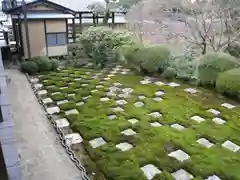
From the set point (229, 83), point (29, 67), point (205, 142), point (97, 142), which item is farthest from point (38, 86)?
point (229, 83)

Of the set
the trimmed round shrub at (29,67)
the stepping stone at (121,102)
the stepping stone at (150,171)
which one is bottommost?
the stepping stone at (150,171)

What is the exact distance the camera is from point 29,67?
6.87 m

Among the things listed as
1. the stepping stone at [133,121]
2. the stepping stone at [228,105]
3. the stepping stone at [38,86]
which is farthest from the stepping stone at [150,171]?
the stepping stone at [38,86]

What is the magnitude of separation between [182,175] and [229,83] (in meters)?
3.00

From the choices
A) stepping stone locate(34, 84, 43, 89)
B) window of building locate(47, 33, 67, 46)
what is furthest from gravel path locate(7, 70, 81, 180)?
window of building locate(47, 33, 67, 46)

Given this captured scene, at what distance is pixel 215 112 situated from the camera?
14.1 ft

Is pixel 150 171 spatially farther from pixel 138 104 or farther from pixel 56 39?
pixel 56 39

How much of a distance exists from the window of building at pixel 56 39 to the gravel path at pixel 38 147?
137 inches

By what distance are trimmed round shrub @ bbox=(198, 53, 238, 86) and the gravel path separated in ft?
11.7

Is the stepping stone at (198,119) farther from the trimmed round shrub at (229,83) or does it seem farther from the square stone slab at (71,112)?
the square stone slab at (71,112)

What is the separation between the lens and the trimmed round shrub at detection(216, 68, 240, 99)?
191 inches

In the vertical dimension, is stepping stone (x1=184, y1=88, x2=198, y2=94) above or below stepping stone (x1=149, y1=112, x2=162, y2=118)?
above

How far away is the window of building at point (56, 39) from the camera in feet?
25.9

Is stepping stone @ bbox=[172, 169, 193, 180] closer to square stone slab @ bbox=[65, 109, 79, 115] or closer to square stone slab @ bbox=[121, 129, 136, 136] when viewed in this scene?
square stone slab @ bbox=[121, 129, 136, 136]
